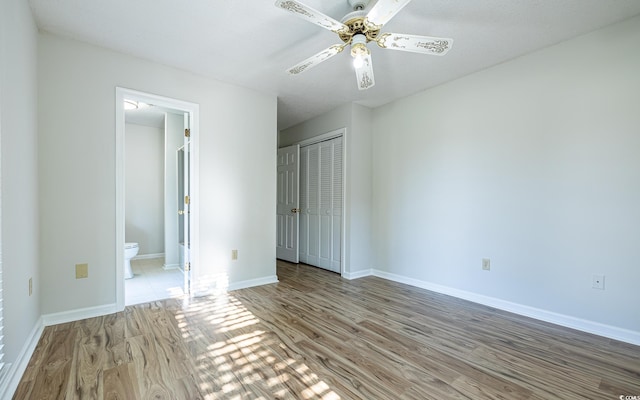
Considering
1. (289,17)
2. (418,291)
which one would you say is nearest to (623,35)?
(289,17)

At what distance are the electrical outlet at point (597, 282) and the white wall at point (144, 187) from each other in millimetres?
5935

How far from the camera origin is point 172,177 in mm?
4656

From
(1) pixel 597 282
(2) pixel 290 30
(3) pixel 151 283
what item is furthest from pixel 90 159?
(1) pixel 597 282

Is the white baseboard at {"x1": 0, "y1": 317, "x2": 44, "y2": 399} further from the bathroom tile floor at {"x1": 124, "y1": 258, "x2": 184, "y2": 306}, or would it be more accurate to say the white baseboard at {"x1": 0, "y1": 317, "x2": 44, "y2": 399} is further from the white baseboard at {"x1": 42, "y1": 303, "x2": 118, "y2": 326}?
the bathroom tile floor at {"x1": 124, "y1": 258, "x2": 184, "y2": 306}

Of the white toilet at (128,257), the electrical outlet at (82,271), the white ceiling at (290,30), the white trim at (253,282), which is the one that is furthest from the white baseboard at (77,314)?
the white ceiling at (290,30)

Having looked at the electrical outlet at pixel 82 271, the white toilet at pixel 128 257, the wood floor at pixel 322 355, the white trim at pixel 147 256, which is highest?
the electrical outlet at pixel 82 271

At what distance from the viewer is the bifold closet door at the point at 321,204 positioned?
4.32 m

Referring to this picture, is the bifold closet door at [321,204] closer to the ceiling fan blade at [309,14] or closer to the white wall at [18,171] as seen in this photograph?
the ceiling fan blade at [309,14]

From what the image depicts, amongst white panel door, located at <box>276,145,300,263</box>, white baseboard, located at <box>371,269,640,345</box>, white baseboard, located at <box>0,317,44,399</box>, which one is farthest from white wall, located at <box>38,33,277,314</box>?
white baseboard, located at <box>371,269,640,345</box>

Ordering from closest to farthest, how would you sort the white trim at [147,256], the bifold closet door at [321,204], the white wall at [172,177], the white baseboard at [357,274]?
the white baseboard at [357,274] < the bifold closet door at [321,204] < the white wall at [172,177] < the white trim at [147,256]

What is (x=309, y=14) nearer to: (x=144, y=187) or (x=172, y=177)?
(x=172, y=177)

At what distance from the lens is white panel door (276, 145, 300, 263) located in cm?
500

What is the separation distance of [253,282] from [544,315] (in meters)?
2.96

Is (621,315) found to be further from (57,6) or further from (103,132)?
(57,6)
